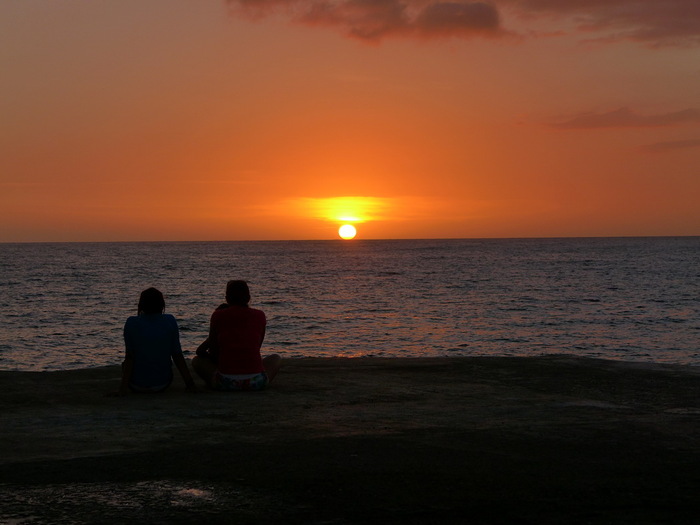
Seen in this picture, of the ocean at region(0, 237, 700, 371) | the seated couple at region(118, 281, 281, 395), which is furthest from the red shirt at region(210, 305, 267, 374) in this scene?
the ocean at region(0, 237, 700, 371)

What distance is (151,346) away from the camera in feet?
30.6

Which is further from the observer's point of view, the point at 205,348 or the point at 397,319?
the point at 397,319

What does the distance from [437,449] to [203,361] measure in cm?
415

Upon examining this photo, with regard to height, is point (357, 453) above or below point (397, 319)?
above

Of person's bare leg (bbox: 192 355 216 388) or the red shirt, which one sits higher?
the red shirt

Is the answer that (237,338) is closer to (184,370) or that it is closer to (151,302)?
(184,370)

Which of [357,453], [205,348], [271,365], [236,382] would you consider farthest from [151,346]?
[357,453]

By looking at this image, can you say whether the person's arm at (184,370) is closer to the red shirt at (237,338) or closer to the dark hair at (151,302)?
the red shirt at (237,338)

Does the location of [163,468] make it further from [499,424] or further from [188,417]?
[499,424]

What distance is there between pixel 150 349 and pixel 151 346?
0.17 feet

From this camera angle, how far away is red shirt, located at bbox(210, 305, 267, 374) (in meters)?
9.46

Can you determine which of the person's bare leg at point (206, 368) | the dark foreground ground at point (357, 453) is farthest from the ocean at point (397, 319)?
the dark foreground ground at point (357, 453)

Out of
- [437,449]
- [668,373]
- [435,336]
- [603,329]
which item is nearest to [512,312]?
[603,329]

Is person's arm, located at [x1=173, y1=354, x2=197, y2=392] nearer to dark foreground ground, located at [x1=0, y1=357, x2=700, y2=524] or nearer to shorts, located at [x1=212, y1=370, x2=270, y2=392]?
dark foreground ground, located at [x1=0, y1=357, x2=700, y2=524]
